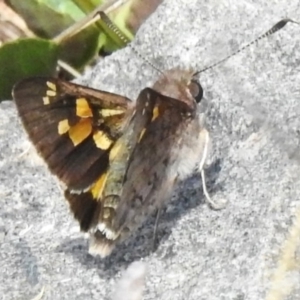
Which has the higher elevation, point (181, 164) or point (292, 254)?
point (181, 164)

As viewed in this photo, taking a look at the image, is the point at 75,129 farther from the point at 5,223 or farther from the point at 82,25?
the point at 82,25

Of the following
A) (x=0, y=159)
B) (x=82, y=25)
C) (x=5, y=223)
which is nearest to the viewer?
(x=5, y=223)

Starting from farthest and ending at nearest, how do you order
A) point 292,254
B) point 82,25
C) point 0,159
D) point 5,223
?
point 82,25, point 0,159, point 5,223, point 292,254

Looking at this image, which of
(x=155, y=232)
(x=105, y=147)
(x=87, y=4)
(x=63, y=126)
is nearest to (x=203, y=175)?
(x=155, y=232)

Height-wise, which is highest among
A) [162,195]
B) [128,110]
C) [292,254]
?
[128,110]

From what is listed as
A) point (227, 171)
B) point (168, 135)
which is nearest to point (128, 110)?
point (168, 135)

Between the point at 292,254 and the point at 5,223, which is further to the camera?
the point at 5,223

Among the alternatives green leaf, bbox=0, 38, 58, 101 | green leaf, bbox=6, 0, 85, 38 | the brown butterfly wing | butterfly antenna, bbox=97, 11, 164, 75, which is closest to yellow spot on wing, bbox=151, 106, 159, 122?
the brown butterfly wing
